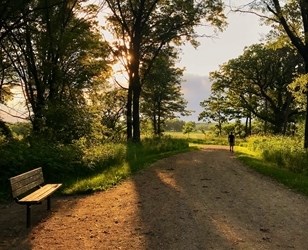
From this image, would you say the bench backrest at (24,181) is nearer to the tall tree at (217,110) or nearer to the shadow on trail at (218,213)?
the shadow on trail at (218,213)

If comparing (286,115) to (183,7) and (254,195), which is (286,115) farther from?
(254,195)

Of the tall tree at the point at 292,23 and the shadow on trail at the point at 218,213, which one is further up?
the tall tree at the point at 292,23

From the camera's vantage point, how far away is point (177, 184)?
41.5 feet

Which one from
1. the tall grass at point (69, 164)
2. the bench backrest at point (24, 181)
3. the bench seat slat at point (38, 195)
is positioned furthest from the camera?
the tall grass at point (69, 164)

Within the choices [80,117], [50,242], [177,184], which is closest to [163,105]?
[80,117]

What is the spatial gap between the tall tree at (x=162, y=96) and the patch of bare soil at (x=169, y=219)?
32833mm

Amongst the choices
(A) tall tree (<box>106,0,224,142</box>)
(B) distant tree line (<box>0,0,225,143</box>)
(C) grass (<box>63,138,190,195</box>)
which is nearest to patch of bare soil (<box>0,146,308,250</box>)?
(C) grass (<box>63,138,190,195</box>)

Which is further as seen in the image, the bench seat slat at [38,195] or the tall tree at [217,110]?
the tall tree at [217,110]

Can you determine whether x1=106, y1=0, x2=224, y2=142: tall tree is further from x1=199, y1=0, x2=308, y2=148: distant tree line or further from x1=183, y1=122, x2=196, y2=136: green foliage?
x1=183, y1=122, x2=196, y2=136: green foliage

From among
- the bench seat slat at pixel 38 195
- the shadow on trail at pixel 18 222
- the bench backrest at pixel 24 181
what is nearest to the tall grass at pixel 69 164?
the shadow on trail at pixel 18 222

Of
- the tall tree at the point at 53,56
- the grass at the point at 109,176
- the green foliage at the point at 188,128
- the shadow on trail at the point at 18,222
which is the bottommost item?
the shadow on trail at the point at 18,222

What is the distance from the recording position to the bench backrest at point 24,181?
8.07 m

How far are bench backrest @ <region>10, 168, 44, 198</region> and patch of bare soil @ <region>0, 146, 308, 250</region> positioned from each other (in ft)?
2.20

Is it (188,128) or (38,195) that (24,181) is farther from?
(188,128)
